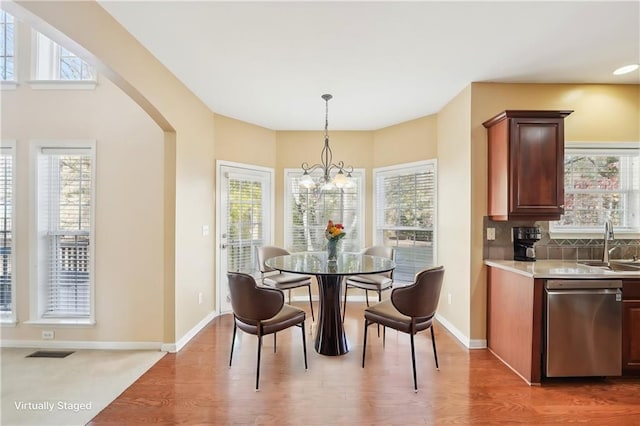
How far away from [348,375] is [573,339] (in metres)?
1.81

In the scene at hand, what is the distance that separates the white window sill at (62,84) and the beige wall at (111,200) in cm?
4

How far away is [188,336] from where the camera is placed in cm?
318

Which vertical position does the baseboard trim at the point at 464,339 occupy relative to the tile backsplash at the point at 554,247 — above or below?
below

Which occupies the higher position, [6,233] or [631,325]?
[6,233]

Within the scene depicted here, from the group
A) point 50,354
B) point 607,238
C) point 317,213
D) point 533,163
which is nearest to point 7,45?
point 50,354

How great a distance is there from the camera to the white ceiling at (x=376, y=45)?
1.96 metres

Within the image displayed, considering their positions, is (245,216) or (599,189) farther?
(245,216)

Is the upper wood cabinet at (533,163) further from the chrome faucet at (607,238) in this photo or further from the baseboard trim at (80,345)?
the baseboard trim at (80,345)

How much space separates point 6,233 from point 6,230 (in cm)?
3

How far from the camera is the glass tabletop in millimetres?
2543

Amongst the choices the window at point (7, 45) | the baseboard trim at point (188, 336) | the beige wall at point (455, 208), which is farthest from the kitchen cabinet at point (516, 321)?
the window at point (7, 45)

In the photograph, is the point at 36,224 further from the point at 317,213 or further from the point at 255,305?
the point at 317,213

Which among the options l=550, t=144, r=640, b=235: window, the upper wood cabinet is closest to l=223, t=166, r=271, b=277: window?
the upper wood cabinet

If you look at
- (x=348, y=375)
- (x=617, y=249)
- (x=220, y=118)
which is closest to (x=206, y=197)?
(x=220, y=118)
